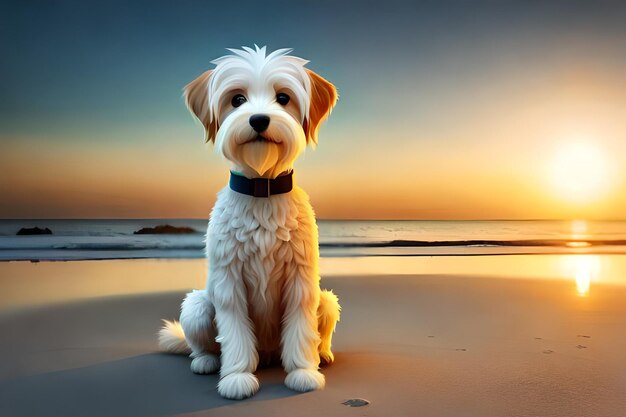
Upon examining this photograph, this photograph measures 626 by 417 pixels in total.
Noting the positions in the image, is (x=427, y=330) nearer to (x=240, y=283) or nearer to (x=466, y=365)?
(x=466, y=365)

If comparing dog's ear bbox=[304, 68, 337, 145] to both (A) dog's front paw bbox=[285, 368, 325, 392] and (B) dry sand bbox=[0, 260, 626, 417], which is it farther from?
(B) dry sand bbox=[0, 260, 626, 417]

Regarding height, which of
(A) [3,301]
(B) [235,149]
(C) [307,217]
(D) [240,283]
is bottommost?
(A) [3,301]

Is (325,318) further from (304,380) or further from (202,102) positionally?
(202,102)

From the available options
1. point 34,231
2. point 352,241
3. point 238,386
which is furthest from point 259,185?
point 34,231

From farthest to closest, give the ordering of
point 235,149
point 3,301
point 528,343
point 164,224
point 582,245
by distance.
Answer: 1. point 164,224
2. point 582,245
3. point 3,301
4. point 528,343
5. point 235,149

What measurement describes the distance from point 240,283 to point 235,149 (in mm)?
582

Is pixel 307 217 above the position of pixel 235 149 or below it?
below

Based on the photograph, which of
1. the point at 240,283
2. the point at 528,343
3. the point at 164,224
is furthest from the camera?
the point at 164,224

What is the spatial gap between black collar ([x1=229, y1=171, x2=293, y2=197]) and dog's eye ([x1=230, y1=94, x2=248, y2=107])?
298mm

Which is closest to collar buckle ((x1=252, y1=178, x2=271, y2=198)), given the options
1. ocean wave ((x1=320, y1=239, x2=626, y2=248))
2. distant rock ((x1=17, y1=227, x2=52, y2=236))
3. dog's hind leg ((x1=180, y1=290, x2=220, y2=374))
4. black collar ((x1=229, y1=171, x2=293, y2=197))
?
black collar ((x1=229, y1=171, x2=293, y2=197))

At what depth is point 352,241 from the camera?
1016 cm

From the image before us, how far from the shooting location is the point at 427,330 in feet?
11.1

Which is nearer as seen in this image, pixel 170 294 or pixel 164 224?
pixel 170 294

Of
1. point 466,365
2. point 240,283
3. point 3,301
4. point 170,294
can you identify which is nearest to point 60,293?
point 3,301
